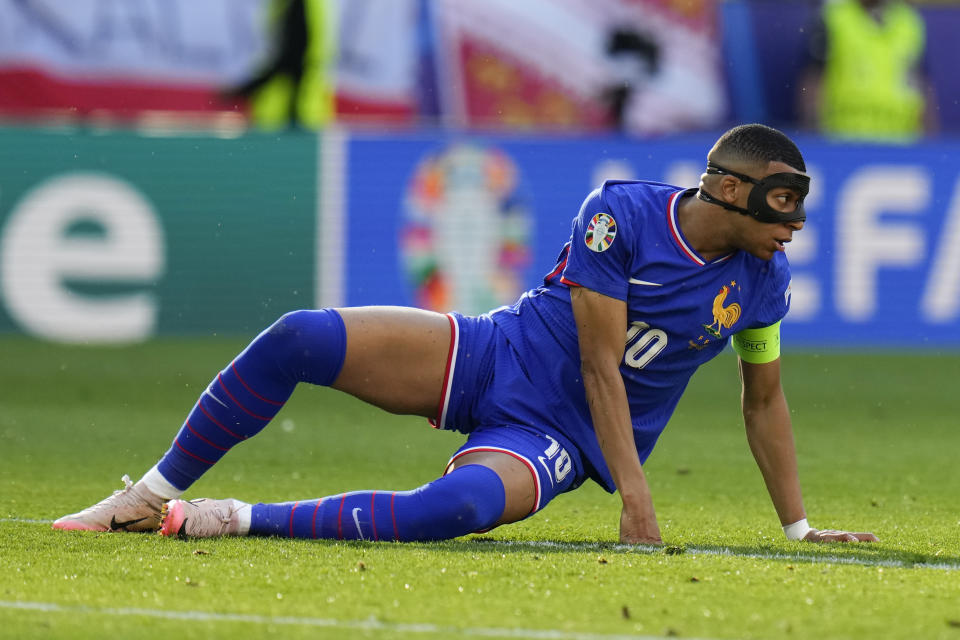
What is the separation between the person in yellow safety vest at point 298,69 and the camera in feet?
48.2

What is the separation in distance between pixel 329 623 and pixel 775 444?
6.57 ft

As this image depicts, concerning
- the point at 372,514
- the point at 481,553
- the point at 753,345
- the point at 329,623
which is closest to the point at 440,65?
the point at 753,345

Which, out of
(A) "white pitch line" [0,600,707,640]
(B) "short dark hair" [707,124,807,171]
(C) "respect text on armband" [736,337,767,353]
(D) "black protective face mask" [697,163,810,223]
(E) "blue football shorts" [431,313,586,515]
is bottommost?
(A) "white pitch line" [0,600,707,640]

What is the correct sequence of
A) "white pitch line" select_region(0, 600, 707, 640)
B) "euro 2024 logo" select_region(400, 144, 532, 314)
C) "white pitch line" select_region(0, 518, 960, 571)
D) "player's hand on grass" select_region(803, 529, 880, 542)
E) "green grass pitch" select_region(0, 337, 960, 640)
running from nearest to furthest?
"white pitch line" select_region(0, 600, 707, 640), "green grass pitch" select_region(0, 337, 960, 640), "white pitch line" select_region(0, 518, 960, 571), "player's hand on grass" select_region(803, 529, 880, 542), "euro 2024 logo" select_region(400, 144, 532, 314)

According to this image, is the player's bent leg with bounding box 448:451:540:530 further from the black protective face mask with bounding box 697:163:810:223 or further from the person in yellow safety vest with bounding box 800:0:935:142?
the person in yellow safety vest with bounding box 800:0:935:142

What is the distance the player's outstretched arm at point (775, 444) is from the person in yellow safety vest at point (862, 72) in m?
10.1

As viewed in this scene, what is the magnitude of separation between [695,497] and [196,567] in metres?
2.69

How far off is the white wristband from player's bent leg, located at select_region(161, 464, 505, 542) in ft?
3.53

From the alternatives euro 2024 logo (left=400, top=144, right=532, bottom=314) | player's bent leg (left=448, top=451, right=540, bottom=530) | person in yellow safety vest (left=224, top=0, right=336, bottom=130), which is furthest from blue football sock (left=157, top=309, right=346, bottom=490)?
person in yellow safety vest (left=224, top=0, right=336, bottom=130)

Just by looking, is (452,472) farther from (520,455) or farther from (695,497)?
(695,497)

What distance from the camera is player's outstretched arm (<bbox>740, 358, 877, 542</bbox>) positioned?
505 centimetres

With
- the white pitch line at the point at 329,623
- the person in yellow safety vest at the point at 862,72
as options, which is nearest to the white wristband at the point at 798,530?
the white pitch line at the point at 329,623

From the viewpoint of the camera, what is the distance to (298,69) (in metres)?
14.7

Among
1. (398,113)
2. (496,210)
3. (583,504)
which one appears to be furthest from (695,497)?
(398,113)
